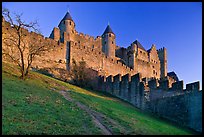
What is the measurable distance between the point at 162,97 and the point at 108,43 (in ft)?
122

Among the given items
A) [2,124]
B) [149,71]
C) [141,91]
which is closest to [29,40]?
[141,91]

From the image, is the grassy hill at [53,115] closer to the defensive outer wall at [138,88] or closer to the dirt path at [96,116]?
the dirt path at [96,116]

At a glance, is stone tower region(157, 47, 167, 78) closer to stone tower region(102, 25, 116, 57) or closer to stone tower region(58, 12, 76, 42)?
stone tower region(102, 25, 116, 57)

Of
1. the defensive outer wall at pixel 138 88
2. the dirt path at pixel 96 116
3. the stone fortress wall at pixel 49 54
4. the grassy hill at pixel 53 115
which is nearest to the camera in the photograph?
the grassy hill at pixel 53 115

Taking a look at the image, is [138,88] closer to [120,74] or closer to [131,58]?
[120,74]

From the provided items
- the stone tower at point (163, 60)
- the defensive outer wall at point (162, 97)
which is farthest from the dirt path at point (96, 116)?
the stone tower at point (163, 60)

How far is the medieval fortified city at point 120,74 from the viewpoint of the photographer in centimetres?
2831

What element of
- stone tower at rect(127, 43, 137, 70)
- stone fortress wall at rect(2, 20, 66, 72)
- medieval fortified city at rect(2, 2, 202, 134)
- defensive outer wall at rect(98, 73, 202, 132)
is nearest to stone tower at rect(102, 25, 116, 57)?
medieval fortified city at rect(2, 2, 202, 134)

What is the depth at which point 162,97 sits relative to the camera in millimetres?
32281

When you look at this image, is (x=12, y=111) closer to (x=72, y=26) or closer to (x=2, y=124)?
(x=2, y=124)

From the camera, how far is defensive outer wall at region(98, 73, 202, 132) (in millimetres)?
27156

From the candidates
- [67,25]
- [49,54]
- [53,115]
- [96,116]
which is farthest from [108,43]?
[53,115]

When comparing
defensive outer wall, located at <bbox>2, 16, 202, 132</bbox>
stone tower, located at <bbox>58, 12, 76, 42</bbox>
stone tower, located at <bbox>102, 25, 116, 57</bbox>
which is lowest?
defensive outer wall, located at <bbox>2, 16, 202, 132</bbox>

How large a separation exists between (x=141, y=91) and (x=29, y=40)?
17011 mm
